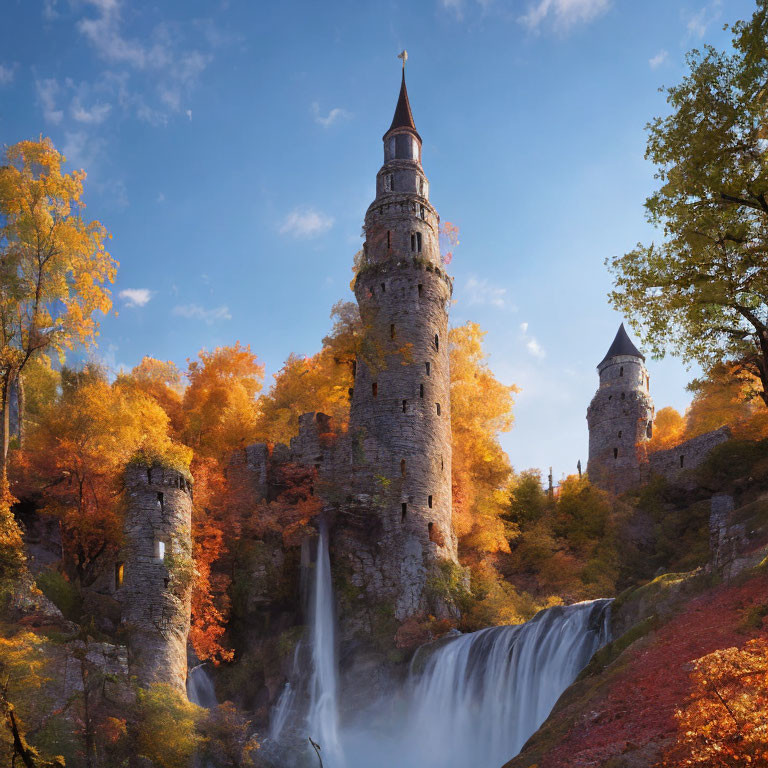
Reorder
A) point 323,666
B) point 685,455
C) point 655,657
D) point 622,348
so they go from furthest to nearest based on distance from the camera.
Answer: point 622,348, point 685,455, point 323,666, point 655,657

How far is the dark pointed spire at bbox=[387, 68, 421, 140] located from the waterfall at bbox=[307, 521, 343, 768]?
73.5 ft

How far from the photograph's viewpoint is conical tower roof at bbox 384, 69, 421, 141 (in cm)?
4150

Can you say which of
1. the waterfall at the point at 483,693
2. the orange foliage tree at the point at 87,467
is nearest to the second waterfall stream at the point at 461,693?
the waterfall at the point at 483,693

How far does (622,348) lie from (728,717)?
40.5 metres

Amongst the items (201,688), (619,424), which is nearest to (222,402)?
(201,688)

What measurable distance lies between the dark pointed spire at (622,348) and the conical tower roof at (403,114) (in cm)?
1872

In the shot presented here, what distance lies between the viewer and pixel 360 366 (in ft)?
115

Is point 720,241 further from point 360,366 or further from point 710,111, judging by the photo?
point 360,366

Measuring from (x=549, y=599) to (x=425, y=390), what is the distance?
10485 mm

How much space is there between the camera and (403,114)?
4231cm

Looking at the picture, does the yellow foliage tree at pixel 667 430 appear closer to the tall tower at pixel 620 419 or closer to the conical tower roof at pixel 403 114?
the tall tower at pixel 620 419

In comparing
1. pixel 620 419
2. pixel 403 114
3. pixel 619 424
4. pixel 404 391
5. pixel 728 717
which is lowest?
pixel 728 717

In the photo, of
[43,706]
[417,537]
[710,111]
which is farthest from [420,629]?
[710,111]

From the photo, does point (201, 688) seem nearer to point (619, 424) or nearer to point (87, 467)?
point (87, 467)
